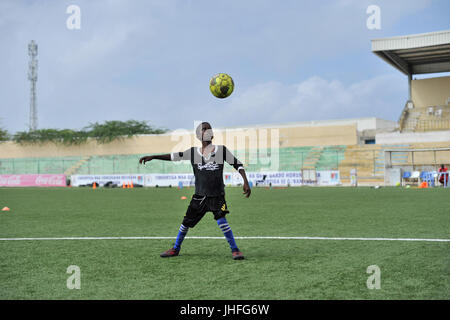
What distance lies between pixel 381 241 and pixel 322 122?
193ft

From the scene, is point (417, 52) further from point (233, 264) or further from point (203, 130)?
point (233, 264)

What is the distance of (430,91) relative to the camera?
4900cm

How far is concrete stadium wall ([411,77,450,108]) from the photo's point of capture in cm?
4828

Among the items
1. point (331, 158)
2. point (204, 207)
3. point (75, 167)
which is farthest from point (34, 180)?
point (204, 207)

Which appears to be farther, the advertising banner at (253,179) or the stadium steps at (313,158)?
the stadium steps at (313,158)

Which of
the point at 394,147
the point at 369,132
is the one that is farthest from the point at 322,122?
the point at 394,147

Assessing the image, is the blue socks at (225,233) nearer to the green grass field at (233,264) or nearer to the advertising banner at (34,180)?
the green grass field at (233,264)

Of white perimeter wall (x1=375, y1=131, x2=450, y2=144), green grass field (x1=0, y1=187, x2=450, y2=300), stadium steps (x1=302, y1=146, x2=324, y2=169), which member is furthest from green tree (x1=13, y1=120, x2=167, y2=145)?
green grass field (x1=0, y1=187, x2=450, y2=300)

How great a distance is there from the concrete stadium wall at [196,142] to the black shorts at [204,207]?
43.9 metres

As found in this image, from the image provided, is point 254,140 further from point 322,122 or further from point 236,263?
point 236,263

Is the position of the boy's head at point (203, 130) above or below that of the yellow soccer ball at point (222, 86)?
below

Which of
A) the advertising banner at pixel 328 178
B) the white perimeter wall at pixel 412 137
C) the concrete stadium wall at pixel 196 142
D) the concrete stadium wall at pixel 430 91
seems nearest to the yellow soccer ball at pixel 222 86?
the advertising banner at pixel 328 178

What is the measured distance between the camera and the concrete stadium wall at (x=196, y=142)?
49.7 meters

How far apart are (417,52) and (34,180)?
134 ft
